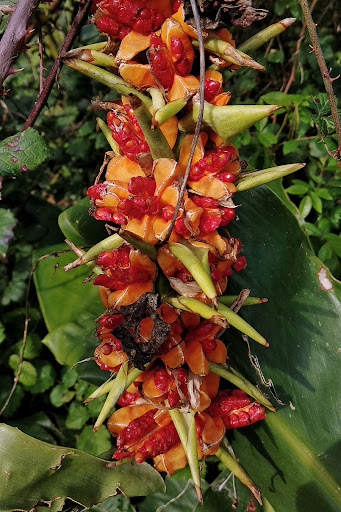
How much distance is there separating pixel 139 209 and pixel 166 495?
32.7 inches

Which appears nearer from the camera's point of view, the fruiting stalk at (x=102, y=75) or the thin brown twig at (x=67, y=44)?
the fruiting stalk at (x=102, y=75)

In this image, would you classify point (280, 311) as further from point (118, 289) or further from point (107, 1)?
point (107, 1)

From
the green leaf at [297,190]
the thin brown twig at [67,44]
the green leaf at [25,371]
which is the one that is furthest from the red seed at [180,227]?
A: the green leaf at [25,371]

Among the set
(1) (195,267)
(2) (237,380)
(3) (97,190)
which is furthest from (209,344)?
(3) (97,190)

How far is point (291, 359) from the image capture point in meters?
0.96

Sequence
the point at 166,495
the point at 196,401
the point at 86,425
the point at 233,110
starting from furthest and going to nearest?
the point at 86,425 < the point at 166,495 < the point at 196,401 < the point at 233,110

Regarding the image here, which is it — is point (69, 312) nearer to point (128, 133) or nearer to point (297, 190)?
point (128, 133)

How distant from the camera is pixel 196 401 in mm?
704

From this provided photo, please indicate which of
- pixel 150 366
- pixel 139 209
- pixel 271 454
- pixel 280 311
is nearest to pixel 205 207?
pixel 139 209

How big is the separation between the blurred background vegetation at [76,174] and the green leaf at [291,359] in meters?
0.16

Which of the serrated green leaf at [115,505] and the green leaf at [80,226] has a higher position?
the green leaf at [80,226]

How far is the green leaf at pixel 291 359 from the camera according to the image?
91cm

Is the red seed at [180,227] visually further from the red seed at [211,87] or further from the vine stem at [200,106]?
the red seed at [211,87]

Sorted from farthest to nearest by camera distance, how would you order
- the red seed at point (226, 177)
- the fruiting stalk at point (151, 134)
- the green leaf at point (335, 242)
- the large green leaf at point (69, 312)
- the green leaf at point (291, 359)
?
the green leaf at point (335, 242), the large green leaf at point (69, 312), the green leaf at point (291, 359), the red seed at point (226, 177), the fruiting stalk at point (151, 134)
